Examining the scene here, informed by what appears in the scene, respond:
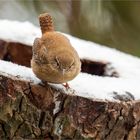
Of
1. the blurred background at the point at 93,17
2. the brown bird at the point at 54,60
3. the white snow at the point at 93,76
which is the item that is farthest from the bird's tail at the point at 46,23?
the blurred background at the point at 93,17

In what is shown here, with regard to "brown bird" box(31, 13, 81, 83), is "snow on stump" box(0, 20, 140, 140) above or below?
below

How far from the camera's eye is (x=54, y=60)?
2.85 meters

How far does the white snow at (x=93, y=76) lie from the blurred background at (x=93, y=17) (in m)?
0.39

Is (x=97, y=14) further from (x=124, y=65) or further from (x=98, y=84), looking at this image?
(x=98, y=84)

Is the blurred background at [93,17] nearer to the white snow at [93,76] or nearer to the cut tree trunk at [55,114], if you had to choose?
the white snow at [93,76]

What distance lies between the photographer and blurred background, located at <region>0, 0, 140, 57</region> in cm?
433

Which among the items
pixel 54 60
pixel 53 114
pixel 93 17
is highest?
pixel 54 60

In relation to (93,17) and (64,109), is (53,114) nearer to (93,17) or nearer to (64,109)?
(64,109)

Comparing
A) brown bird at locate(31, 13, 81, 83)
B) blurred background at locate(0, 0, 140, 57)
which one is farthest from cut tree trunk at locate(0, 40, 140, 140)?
blurred background at locate(0, 0, 140, 57)

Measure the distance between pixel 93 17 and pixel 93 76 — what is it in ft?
5.57

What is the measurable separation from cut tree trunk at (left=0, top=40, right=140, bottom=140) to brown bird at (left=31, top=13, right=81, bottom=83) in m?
0.11

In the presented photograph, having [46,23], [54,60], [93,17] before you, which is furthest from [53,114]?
[93,17]

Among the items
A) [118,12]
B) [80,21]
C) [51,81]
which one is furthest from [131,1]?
[51,81]

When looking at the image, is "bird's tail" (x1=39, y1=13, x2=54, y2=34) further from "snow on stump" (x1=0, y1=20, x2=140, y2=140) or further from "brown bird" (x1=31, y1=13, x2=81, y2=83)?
"snow on stump" (x1=0, y1=20, x2=140, y2=140)
